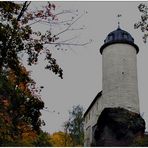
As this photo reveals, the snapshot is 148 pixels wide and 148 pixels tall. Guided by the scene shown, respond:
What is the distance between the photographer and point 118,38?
46.3 metres

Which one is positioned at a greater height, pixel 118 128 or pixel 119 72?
pixel 119 72

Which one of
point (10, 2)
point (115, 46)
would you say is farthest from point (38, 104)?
point (115, 46)

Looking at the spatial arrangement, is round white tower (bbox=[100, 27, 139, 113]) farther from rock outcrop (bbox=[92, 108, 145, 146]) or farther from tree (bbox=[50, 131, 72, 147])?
tree (bbox=[50, 131, 72, 147])

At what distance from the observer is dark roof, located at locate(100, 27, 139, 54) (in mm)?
45781

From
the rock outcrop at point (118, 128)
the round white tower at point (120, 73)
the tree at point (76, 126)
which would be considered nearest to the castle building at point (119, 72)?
the round white tower at point (120, 73)

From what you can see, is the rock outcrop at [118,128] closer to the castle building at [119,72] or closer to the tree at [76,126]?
the castle building at [119,72]

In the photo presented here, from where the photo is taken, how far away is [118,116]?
39.7 metres

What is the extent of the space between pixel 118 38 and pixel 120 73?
4780 millimetres

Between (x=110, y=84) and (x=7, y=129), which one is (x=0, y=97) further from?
(x=110, y=84)

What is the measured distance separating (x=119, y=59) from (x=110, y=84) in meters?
3.20

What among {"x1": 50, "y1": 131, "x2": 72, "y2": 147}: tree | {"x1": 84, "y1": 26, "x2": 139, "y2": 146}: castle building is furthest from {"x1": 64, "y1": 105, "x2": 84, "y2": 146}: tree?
{"x1": 84, "y1": 26, "x2": 139, "y2": 146}: castle building

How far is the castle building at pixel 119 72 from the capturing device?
43094 millimetres

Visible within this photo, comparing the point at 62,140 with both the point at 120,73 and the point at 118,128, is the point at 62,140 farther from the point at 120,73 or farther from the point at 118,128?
the point at 118,128

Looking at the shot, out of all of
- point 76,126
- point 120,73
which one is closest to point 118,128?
point 120,73
